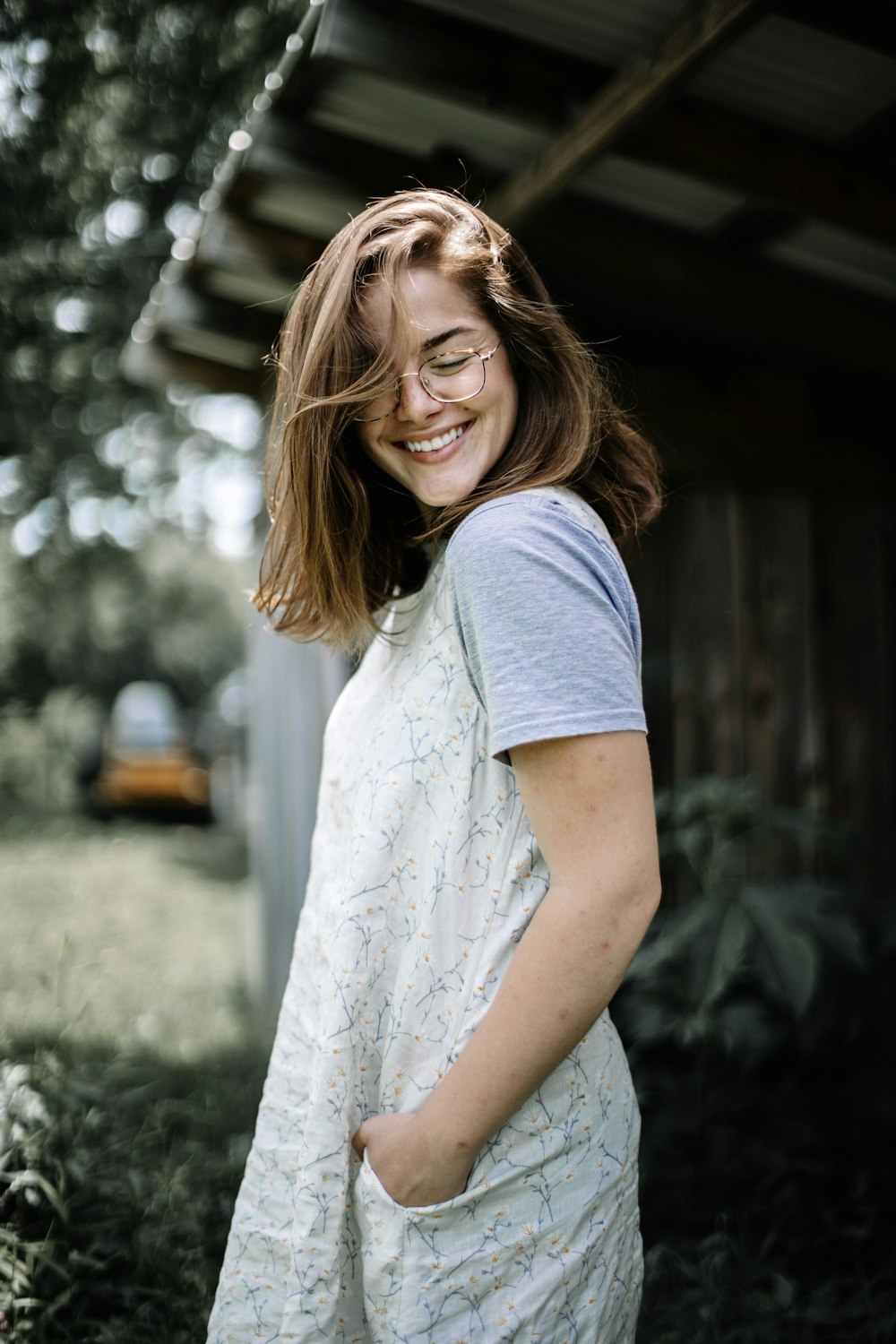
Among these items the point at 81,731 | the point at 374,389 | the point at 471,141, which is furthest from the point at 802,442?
the point at 81,731

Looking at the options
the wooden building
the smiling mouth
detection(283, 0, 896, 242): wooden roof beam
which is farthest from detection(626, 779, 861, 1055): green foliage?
the smiling mouth

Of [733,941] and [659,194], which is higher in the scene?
[659,194]

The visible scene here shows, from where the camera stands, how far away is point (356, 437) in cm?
140

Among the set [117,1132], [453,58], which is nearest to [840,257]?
[453,58]

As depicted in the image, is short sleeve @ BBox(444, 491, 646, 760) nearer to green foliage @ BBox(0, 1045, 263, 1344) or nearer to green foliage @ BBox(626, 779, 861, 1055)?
green foliage @ BBox(626, 779, 861, 1055)

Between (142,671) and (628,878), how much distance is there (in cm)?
2674

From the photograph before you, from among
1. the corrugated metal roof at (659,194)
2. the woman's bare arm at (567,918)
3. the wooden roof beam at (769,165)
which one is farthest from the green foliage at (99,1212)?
the corrugated metal roof at (659,194)

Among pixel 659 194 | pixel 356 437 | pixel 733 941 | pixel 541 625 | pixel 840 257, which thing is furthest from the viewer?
pixel 840 257

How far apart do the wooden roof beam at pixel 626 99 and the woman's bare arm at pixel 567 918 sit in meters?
1.39

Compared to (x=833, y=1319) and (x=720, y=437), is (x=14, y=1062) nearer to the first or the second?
(x=833, y=1319)

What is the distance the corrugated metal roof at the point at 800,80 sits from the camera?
2.21 meters

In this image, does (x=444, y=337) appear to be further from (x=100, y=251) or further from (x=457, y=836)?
(x=100, y=251)

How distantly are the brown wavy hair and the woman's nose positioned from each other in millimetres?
25

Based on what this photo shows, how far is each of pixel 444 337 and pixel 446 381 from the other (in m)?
0.05
